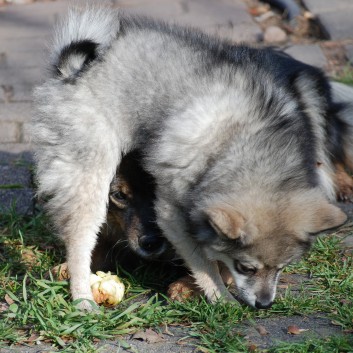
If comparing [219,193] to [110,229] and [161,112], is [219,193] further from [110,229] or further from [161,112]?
[110,229]

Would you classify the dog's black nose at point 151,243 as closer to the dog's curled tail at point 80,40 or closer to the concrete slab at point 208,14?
the dog's curled tail at point 80,40

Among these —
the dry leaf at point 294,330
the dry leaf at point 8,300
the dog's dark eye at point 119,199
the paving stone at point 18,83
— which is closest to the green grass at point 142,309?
A: the dry leaf at point 8,300

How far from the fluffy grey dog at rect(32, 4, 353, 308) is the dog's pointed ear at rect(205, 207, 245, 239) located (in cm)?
9

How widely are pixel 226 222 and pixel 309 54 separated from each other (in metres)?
3.43

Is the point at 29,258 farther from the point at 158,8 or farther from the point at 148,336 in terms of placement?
the point at 158,8

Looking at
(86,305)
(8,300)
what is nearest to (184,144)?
(86,305)

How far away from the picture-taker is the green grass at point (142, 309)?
12.0 feet

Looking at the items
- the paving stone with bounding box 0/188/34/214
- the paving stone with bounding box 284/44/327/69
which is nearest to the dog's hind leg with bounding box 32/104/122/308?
the paving stone with bounding box 0/188/34/214

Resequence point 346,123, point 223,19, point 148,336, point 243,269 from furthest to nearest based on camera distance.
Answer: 1. point 223,19
2. point 346,123
3. point 243,269
4. point 148,336

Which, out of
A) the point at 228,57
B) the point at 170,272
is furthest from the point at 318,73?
the point at 170,272

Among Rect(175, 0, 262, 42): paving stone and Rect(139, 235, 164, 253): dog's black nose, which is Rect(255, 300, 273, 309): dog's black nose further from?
Rect(175, 0, 262, 42): paving stone


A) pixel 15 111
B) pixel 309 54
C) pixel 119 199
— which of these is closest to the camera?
pixel 119 199

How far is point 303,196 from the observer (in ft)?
12.8

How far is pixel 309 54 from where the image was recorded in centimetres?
668
